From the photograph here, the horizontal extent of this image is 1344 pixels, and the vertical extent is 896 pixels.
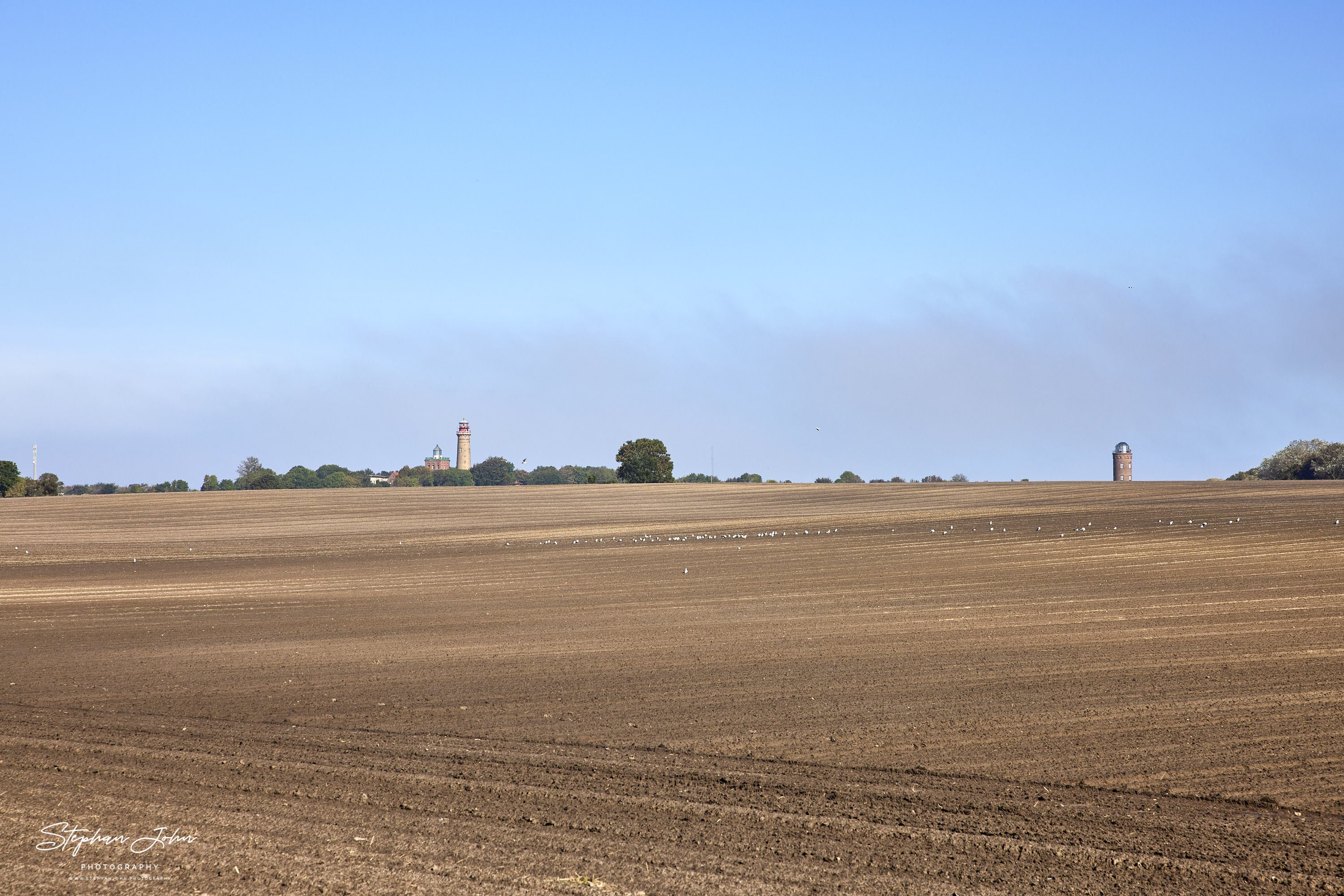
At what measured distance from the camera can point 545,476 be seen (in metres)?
132

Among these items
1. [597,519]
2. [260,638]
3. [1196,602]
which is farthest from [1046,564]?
[597,519]

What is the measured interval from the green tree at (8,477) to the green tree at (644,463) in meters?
49.0

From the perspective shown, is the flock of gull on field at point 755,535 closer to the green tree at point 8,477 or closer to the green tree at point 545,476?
the green tree at point 8,477

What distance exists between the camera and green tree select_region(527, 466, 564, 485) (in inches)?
4859

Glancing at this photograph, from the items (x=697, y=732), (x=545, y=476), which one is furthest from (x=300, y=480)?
(x=697, y=732)

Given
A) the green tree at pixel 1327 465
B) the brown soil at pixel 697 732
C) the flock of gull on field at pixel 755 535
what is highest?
the green tree at pixel 1327 465

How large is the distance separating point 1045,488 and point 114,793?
202 ft

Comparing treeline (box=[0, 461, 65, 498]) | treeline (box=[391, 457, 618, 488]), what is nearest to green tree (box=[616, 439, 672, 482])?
treeline (box=[391, 457, 618, 488])

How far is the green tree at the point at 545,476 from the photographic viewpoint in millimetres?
123425

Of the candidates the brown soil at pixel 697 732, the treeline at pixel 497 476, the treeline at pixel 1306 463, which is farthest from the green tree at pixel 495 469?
the brown soil at pixel 697 732

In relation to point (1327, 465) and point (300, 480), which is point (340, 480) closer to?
point (300, 480)

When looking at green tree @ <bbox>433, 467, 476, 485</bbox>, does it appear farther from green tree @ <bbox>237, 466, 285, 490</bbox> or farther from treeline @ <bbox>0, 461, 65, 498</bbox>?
treeline @ <bbox>0, 461, 65, 498</bbox>

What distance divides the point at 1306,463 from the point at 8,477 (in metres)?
91.3

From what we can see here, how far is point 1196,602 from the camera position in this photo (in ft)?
61.6
